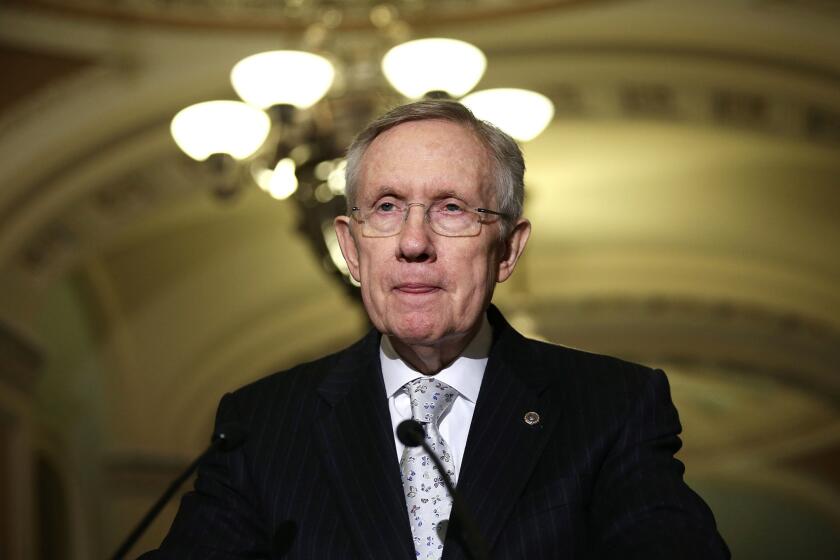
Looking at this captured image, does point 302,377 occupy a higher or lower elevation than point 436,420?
higher

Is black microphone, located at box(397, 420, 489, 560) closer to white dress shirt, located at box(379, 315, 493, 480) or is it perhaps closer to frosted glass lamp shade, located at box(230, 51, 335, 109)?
white dress shirt, located at box(379, 315, 493, 480)

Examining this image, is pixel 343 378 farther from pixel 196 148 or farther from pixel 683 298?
pixel 683 298

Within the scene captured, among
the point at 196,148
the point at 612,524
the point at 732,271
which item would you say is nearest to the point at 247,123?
the point at 196,148

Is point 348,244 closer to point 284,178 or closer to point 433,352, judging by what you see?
point 433,352

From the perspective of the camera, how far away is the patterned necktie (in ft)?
6.14

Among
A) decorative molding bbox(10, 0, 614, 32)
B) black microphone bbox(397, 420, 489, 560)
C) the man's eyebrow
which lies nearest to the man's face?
the man's eyebrow

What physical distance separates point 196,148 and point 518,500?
4.49m

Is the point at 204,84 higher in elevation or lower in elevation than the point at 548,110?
higher

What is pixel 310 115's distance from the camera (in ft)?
19.5

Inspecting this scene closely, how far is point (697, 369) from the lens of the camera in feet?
48.0

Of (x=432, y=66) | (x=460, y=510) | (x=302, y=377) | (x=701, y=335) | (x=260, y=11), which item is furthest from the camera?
(x=701, y=335)

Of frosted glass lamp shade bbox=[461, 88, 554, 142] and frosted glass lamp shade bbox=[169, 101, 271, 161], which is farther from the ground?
frosted glass lamp shade bbox=[461, 88, 554, 142]

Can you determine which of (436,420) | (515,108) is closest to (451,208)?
(436,420)

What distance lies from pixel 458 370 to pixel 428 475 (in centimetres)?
18
